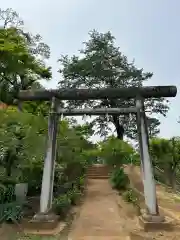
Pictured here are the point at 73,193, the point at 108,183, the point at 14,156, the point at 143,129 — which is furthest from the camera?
the point at 108,183

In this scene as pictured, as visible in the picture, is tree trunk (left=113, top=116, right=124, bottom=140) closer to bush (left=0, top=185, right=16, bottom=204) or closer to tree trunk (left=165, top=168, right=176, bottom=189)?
tree trunk (left=165, top=168, right=176, bottom=189)

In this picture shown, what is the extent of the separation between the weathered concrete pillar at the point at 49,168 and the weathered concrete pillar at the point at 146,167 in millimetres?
2632

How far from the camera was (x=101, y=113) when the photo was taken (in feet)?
35.3

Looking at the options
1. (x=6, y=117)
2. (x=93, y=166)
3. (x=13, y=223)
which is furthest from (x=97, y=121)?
(x=13, y=223)

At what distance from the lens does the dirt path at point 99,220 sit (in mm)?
9070

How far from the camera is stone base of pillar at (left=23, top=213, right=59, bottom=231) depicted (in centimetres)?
937

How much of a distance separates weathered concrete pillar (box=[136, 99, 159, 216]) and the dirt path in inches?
42.3

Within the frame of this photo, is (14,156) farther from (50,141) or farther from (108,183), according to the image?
(108,183)

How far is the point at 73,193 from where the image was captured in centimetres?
1418

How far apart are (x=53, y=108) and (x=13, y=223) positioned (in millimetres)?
3607

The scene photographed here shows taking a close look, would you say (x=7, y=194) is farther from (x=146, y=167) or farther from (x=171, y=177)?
(x=171, y=177)

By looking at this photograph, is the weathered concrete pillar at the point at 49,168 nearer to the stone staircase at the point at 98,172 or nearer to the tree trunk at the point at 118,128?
the stone staircase at the point at 98,172

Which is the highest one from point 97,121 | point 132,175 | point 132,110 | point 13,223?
point 97,121

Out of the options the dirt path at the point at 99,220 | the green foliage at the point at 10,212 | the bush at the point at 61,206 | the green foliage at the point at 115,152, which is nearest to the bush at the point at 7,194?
the green foliage at the point at 10,212
